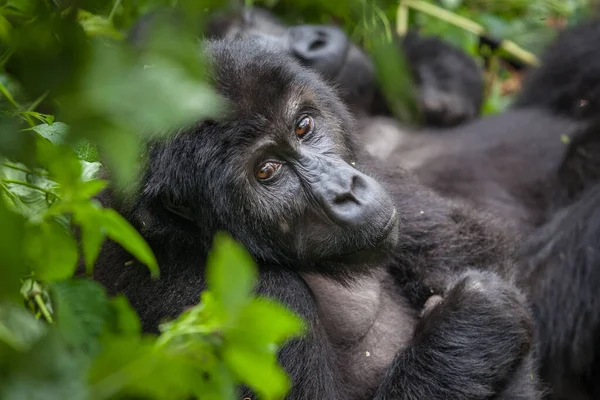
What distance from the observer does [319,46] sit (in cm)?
433

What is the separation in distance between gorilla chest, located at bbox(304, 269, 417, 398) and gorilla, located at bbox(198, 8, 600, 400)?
0.89m

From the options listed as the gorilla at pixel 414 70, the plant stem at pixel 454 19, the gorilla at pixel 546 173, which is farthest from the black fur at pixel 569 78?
the gorilla at pixel 414 70

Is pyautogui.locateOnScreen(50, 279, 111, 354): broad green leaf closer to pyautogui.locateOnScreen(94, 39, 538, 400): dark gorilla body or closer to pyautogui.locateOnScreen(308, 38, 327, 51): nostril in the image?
pyautogui.locateOnScreen(94, 39, 538, 400): dark gorilla body

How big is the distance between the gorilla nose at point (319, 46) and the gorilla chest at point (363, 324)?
5.19ft

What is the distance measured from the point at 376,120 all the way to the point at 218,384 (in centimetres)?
398

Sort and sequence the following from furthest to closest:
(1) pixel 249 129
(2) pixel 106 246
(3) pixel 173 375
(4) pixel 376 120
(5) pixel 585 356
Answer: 1. (4) pixel 376 120
2. (5) pixel 585 356
3. (2) pixel 106 246
4. (1) pixel 249 129
5. (3) pixel 173 375

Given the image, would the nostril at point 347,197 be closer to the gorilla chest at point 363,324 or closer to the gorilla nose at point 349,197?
the gorilla nose at point 349,197

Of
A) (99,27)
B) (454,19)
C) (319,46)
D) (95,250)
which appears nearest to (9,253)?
(95,250)

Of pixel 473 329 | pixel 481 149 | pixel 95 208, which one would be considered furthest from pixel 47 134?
pixel 481 149

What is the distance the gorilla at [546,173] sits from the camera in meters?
3.63

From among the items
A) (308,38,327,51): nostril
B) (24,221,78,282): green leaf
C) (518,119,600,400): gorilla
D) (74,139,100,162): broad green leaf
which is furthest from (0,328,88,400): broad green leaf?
(308,38,327,51): nostril

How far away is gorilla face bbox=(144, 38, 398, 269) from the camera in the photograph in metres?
2.30

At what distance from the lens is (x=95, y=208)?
1.22 m

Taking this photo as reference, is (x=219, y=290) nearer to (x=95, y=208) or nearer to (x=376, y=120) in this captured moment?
(x=95, y=208)
